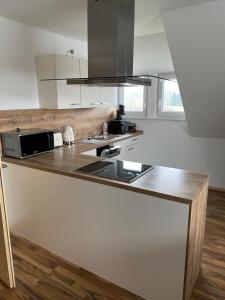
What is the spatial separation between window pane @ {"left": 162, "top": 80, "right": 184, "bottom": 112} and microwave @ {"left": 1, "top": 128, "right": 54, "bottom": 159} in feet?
6.86

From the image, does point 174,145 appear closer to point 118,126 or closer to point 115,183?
point 118,126

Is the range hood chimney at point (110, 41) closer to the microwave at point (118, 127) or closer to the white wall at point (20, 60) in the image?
the white wall at point (20, 60)

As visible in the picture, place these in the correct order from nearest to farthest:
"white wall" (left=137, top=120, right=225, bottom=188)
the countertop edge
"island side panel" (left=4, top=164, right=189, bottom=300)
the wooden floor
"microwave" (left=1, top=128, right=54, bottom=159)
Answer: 1. the countertop edge
2. "island side panel" (left=4, top=164, right=189, bottom=300)
3. the wooden floor
4. "microwave" (left=1, top=128, right=54, bottom=159)
5. "white wall" (left=137, top=120, right=225, bottom=188)

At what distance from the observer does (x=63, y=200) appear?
6.52ft

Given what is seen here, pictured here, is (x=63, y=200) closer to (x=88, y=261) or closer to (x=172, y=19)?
(x=88, y=261)

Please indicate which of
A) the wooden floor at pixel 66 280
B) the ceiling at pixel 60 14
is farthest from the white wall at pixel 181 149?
the ceiling at pixel 60 14

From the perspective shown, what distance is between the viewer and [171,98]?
12.2ft

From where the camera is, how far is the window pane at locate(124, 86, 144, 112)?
403cm

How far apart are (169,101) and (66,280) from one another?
2.95m

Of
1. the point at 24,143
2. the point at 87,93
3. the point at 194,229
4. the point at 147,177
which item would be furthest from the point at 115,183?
the point at 87,93

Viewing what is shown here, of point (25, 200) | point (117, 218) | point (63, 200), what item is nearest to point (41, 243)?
point (25, 200)

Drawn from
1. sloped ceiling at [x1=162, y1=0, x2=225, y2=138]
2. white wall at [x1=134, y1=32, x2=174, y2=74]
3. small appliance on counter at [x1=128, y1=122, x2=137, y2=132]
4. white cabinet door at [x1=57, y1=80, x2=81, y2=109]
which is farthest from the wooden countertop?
white wall at [x1=134, y1=32, x2=174, y2=74]

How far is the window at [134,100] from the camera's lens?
4.01 meters

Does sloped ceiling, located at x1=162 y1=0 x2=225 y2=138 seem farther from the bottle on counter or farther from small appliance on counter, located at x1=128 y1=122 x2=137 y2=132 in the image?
the bottle on counter
